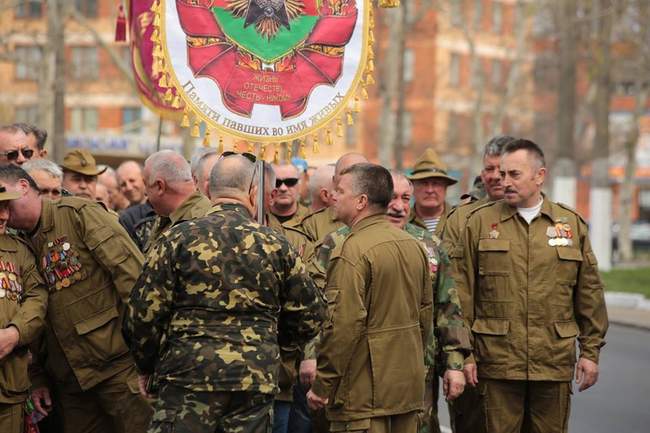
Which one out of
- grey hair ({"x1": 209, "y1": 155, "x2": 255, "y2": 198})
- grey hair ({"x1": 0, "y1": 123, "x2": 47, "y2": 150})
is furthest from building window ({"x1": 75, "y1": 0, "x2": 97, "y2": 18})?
grey hair ({"x1": 209, "y1": 155, "x2": 255, "y2": 198})

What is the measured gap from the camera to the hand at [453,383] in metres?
7.57

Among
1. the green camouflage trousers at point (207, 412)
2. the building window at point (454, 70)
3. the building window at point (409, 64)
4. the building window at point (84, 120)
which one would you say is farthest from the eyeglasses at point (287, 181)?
the building window at point (84, 120)

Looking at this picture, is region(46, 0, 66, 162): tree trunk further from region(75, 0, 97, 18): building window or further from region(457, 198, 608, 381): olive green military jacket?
region(75, 0, 97, 18): building window

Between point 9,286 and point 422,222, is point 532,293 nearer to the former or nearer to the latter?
point 422,222

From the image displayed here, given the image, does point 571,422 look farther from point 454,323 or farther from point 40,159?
point 40,159

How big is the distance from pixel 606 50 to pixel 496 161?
23306mm

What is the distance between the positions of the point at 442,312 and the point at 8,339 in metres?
2.66

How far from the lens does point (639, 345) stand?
685 inches

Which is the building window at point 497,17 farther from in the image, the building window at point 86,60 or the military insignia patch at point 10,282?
the military insignia patch at point 10,282

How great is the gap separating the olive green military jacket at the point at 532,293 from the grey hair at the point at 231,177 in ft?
7.70

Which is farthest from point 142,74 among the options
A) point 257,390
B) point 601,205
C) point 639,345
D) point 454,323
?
point 601,205

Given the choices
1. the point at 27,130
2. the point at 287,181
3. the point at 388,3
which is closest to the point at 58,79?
the point at 287,181

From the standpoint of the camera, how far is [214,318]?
237 inches

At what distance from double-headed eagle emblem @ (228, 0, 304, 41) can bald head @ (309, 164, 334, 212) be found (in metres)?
2.29
